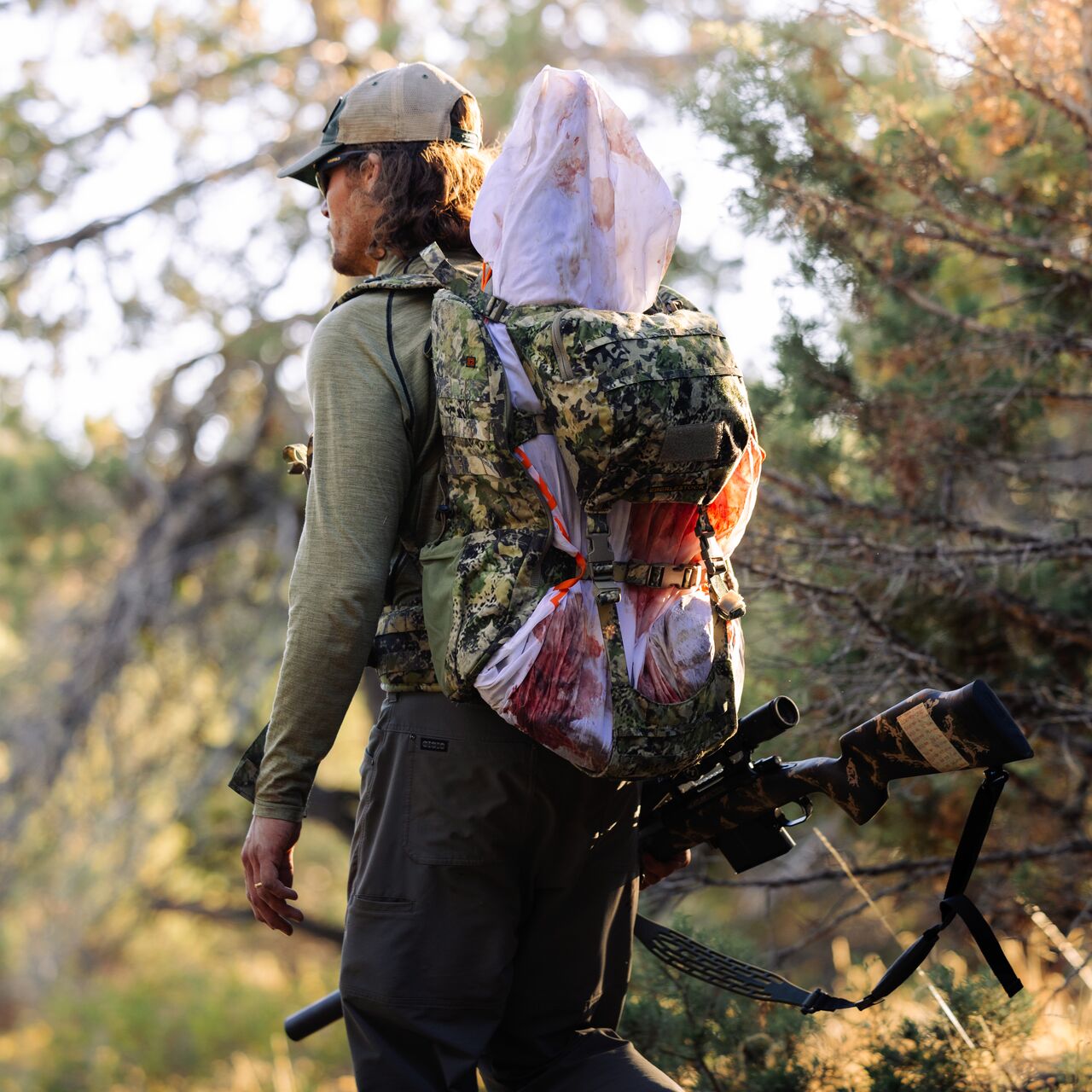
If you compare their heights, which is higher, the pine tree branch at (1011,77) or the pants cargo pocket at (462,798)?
the pine tree branch at (1011,77)

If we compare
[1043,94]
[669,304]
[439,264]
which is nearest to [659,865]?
[669,304]

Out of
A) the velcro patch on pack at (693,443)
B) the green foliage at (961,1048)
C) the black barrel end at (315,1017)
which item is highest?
the velcro patch on pack at (693,443)

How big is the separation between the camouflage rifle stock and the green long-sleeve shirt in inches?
25.8

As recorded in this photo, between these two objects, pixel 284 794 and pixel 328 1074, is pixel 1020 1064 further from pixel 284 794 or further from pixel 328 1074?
pixel 328 1074

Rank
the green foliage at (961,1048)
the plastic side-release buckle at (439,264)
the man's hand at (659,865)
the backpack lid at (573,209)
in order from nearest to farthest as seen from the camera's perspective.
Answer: the backpack lid at (573,209)
the plastic side-release buckle at (439,264)
the man's hand at (659,865)
the green foliage at (961,1048)

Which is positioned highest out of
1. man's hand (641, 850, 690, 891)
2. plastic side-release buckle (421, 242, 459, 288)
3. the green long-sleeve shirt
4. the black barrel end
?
plastic side-release buckle (421, 242, 459, 288)

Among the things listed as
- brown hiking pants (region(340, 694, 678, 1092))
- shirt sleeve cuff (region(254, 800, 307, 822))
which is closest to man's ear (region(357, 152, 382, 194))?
brown hiking pants (region(340, 694, 678, 1092))

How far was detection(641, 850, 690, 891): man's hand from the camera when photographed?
220 centimetres

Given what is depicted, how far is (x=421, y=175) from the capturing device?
199 centimetres

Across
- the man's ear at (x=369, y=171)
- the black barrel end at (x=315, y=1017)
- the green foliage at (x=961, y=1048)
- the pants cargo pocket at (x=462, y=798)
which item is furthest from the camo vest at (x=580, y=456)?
the green foliage at (x=961, y=1048)

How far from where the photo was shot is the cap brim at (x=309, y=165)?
1.99m

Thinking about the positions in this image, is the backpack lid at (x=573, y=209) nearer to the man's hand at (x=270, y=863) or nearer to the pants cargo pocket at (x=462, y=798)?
the pants cargo pocket at (x=462, y=798)

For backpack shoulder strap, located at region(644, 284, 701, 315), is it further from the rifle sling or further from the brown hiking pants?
the rifle sling

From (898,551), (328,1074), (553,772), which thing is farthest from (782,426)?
(328,1074)
